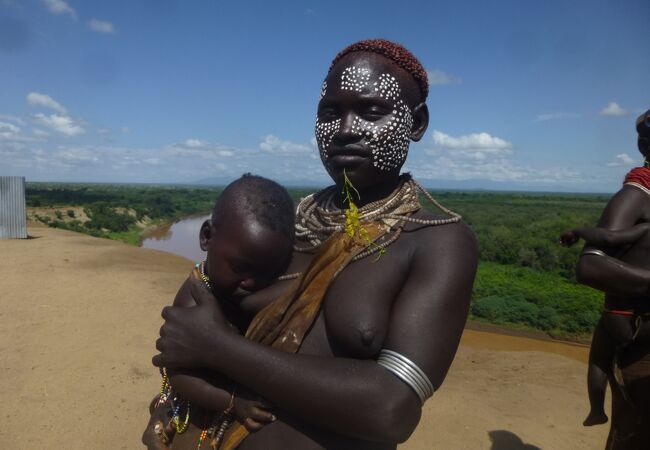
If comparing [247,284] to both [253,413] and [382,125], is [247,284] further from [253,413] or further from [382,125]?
[382,125]

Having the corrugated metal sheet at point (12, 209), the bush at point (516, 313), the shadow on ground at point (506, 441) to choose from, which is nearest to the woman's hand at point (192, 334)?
the shadow on ground at point (506, 441)

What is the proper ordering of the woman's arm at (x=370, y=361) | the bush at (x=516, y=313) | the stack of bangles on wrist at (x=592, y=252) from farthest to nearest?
1. the bush at (x=516, y=313)
2. the stack of bangles on wrist at (x=592, y=252)
3. the woman's arm at (x=370, y=361)

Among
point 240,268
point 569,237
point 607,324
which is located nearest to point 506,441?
point 607,324

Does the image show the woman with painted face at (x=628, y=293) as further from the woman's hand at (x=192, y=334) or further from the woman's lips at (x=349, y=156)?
the woman's hand at (x=192, y=334)

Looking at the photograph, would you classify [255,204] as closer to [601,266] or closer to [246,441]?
[246,441]

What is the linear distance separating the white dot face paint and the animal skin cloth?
0.30 m

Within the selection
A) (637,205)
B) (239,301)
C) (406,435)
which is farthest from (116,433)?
(637,205)

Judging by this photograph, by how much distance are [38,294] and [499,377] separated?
8210 millimetres

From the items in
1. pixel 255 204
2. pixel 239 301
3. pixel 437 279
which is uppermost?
pixel 255 204

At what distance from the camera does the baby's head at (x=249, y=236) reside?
4.87 ft

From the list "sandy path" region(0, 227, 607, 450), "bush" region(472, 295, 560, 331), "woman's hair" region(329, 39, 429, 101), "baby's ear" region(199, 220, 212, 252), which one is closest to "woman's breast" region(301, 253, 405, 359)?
"baby's ear" region(199, 220, 212, 252)

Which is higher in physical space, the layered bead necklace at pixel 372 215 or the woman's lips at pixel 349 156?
the woman's lips at pixel 349 156

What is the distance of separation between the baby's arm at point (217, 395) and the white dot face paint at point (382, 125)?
0.82 m

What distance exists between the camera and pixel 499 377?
697cm
